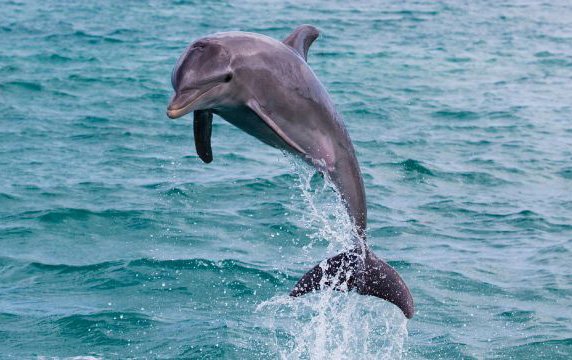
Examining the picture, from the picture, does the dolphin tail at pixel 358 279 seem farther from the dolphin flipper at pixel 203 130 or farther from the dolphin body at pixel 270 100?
the dolphin flipper at pixel 203 130

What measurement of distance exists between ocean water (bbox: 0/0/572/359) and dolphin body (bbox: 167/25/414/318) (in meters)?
0.38

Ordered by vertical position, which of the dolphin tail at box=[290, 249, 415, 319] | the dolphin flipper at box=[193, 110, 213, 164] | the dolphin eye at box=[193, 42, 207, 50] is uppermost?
the dolphin eye at box=[193, 42, 207, 50]

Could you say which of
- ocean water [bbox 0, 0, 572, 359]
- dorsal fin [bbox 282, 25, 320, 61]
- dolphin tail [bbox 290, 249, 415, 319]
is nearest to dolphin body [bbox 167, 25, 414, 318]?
dorsal fin [bbox 282, 25, 320, 61]

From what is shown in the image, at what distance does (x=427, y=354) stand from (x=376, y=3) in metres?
25.2

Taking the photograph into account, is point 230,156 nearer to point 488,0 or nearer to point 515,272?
point 515,272

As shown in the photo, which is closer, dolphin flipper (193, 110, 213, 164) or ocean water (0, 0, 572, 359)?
dolphin flipper (193, 110, 213, 164)

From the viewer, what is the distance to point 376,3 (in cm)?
3325

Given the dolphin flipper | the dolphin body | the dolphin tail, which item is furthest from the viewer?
the dolphin tail

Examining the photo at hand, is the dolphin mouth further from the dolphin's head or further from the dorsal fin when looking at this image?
the dorsal fin

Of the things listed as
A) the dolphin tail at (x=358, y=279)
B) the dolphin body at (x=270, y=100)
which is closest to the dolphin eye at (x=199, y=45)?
the dolphin body at (x=270, y=100)

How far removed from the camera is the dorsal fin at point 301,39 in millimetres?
6129

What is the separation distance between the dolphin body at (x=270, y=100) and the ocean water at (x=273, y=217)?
1.24ft

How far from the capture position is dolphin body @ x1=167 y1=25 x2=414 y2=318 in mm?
5051

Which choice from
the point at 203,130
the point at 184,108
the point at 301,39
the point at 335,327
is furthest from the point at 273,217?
the point at 184,108
